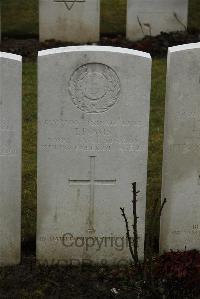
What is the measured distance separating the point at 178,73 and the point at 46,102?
1.02m

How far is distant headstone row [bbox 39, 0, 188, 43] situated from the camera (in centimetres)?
1216

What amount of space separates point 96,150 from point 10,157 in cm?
66

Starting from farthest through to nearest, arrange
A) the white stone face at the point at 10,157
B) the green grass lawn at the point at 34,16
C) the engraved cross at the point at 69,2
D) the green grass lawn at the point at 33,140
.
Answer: the green grass lawn at the point at 34,16
the engraved cross at the point at 69,2
the green grass lawn at the point at 33,140
the white stone face at the point at 10,157

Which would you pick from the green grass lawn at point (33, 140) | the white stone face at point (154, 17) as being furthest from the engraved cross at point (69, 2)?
the green grass lawn at point (33, 140)

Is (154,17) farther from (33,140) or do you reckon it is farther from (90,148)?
(90,148)

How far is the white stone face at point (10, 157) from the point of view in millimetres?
5609

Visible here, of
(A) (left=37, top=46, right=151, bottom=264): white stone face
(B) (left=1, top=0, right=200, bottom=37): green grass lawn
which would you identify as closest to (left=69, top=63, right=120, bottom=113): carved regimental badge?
(A) (left=37, top=46, right=151, bottom=264): white stone face

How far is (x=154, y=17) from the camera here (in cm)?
1237

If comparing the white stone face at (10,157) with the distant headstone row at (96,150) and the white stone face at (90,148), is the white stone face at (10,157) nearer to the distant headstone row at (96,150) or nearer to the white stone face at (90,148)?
the distant headstone row at (96,150)

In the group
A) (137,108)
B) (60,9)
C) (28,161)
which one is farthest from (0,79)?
(60,9)

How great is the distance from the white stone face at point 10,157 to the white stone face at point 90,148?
0.17m

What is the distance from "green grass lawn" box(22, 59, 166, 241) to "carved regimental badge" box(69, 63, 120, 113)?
137 centimetres

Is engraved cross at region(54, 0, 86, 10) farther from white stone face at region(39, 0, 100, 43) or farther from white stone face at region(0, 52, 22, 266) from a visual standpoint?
white stone face at region(0, 52, 22, 266)

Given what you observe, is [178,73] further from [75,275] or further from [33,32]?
[33,32]
